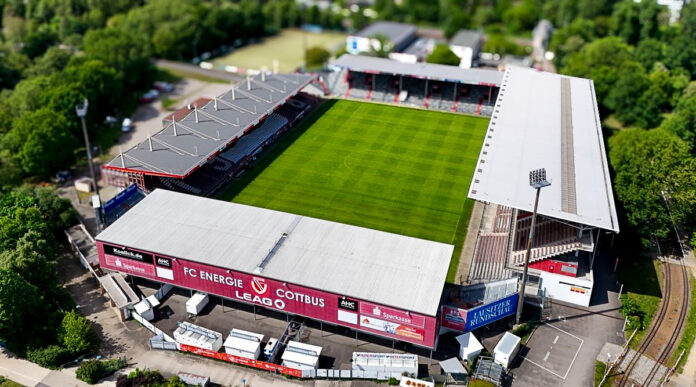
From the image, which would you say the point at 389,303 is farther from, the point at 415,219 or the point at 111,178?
the point at 111,178

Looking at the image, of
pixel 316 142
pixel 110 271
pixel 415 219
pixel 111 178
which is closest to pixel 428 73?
pixel 316 142

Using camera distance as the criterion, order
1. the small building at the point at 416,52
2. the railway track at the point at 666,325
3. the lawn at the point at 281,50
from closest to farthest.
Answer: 1. the railway track at the point at 666,325
2. the small building at the point at 416,52
3. the lawn at the point at 281,50

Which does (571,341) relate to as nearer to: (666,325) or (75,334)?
(666,325)

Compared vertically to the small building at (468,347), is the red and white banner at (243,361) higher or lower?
lower

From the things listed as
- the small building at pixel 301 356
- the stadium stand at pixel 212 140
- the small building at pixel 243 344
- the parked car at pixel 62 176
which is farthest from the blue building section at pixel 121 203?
the small building at pixel 301 356

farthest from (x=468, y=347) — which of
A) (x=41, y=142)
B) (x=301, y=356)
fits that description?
(x=41, y=142)

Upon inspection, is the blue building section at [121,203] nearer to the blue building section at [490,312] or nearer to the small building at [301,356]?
the small building at [301,356]
